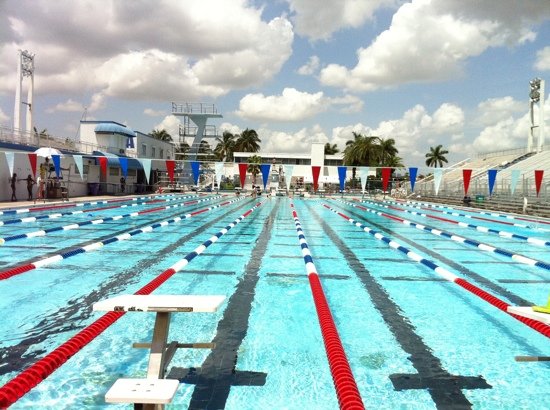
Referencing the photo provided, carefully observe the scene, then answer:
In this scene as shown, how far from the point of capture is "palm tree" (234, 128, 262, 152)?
59.4 meters

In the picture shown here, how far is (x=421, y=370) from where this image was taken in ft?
11.0

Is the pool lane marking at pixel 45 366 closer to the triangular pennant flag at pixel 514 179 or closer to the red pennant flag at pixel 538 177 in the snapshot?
the red pennant flag at pixel 538 177

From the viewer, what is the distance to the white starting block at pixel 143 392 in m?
1.87

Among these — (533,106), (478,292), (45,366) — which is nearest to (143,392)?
(45,366)

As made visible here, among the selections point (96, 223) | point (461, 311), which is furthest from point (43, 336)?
point (96, 223)

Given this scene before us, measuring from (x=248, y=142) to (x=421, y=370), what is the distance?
57159mm

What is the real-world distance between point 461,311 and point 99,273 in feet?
15.9

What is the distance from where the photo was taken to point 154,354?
2287 millimetres

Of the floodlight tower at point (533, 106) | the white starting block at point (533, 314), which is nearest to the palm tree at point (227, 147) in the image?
the floodlight tower at point (533, 106)

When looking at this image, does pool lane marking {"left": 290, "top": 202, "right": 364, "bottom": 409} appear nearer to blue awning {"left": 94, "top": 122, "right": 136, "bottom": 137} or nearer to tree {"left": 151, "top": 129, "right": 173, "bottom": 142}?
blue awning {"left": 94, "top": 122, "right": 136, "bottom": 137}

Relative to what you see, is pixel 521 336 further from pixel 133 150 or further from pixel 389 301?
pixel 133 150

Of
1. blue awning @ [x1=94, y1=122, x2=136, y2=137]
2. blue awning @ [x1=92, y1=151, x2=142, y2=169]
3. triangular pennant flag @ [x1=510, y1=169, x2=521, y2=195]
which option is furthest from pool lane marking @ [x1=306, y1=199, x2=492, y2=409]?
blue awning @ [x1=94, y1=122, x2=136, y2=137]

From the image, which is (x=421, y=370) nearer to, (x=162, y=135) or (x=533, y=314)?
(x=533, y=314)

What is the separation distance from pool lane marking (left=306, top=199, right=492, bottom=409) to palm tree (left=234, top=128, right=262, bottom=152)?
5483 cm
